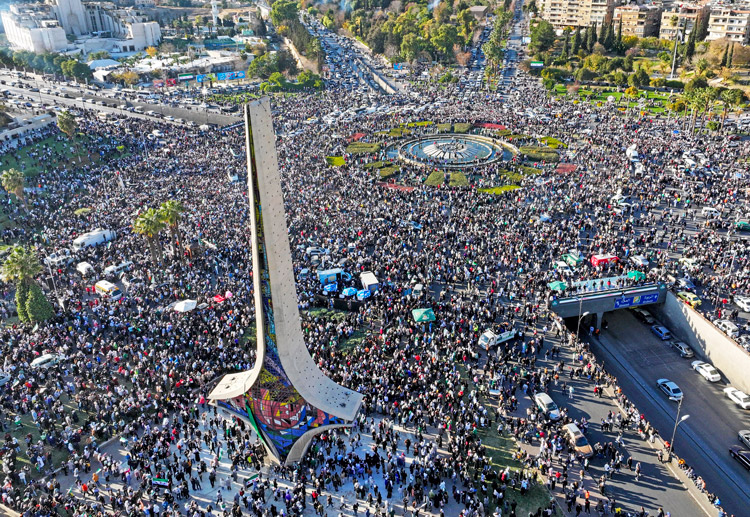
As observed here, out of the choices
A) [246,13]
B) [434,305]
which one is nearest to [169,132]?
[434,305]

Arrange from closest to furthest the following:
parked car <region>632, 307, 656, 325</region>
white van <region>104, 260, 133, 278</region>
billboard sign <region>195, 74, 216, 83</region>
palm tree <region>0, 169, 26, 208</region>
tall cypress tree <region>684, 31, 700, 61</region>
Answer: parked car <region>632, 307, 656, 325</region>, white van <region>104, 260, 133, 278</region>, palm tree <region>0, 169, 26, 208</region>, tall cypress tree <region>684, 31, 700, 61</region>, billboard sign <region>195, 74, 216, 83</region>

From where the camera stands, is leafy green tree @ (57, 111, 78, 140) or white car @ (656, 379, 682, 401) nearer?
white car @ (656, 379, 682, 401)

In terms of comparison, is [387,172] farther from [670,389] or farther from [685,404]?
[685,404]

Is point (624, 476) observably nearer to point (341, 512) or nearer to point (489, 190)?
point (341, 512)

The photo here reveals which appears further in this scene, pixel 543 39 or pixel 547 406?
pixel 543 39

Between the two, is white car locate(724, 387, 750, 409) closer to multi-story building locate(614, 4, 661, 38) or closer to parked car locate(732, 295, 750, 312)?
parked car locate(732, 295, 750, 312)

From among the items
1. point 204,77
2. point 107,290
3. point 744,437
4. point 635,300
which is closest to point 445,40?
point 204,77

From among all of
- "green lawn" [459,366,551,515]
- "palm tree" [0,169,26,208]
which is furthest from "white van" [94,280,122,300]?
"green lawn" [459,366,551,515]
